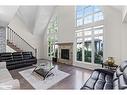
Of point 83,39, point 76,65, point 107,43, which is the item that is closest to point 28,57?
point 76,65

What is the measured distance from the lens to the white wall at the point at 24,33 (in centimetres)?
1026

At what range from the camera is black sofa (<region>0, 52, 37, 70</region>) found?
20.7 ft

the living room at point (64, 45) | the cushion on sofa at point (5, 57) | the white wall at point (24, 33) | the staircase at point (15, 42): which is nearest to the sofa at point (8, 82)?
the living room at point (64, 45)

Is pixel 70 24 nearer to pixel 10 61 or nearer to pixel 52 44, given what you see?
pixel 52 44

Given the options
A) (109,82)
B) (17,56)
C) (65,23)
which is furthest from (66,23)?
(109,82)

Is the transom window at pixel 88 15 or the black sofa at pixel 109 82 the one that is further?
the transom window at pixel 88 15

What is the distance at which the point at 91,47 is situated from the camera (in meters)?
6.65

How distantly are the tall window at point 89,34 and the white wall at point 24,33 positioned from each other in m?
4.96

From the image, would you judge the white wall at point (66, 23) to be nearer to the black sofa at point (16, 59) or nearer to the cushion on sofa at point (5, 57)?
the black sofa at point (16, 59)

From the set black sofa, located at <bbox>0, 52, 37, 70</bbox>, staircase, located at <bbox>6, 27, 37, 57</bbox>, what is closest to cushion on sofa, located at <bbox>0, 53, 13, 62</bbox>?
black sofa, located at <bbox>0, 52, 37, 70</bbox>

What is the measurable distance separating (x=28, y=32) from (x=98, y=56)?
6934 mm

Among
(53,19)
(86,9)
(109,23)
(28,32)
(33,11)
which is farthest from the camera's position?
(28,32)

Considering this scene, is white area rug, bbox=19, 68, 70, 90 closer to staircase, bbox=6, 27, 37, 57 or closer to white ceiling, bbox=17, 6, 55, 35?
staircase, bbox=6, 27, 37, 57

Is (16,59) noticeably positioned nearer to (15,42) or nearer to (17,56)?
(17,56)
